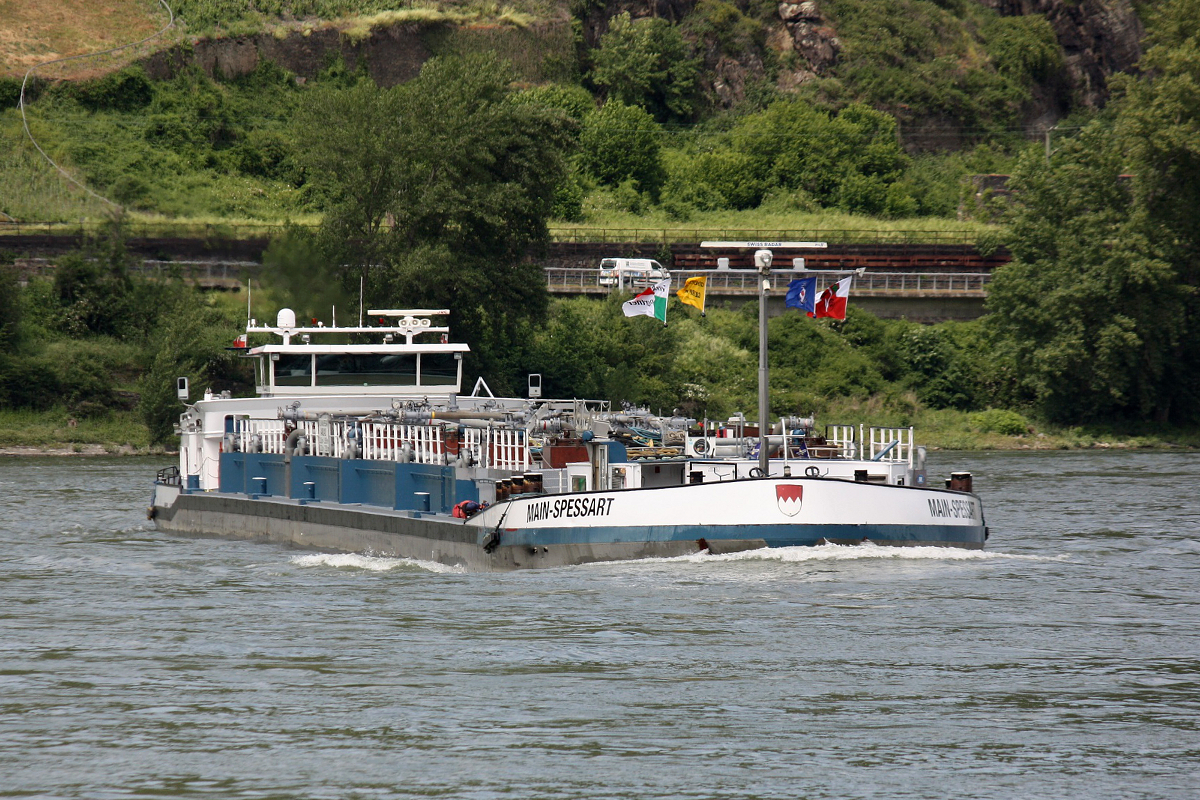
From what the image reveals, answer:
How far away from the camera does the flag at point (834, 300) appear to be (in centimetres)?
2581

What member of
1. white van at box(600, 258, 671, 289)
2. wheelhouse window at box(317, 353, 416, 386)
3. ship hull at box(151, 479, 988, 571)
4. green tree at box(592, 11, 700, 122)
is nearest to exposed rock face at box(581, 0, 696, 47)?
green tree at box(592, 11, 700, 122)

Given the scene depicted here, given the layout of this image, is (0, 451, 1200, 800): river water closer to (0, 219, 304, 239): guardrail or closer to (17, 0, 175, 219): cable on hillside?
(0, 219, 304, 239): guardrail

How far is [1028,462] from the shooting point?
182 ft

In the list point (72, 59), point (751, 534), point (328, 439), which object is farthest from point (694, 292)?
point (72, 59)

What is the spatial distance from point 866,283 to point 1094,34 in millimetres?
56271

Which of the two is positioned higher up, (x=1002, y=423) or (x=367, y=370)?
(x=367, y=370)

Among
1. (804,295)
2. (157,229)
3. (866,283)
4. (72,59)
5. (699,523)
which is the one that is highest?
(72,59)

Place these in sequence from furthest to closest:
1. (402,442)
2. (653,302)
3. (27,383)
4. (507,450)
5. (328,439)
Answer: (27,383)
(328,439)
(402,442)
(507,450)
(653,302)

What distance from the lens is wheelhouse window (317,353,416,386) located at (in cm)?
3588

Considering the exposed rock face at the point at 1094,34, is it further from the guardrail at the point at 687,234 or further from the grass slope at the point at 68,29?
the grass slope at the point at 68,29

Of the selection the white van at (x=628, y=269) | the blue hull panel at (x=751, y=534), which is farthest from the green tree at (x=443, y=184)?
the blue hull panel at (x=751, y=534)

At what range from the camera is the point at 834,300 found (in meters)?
26.1

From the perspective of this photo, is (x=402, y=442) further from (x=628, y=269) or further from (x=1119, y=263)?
(x=628, y=269)

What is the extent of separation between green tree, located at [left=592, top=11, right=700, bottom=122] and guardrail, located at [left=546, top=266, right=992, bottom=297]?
30.0 m
